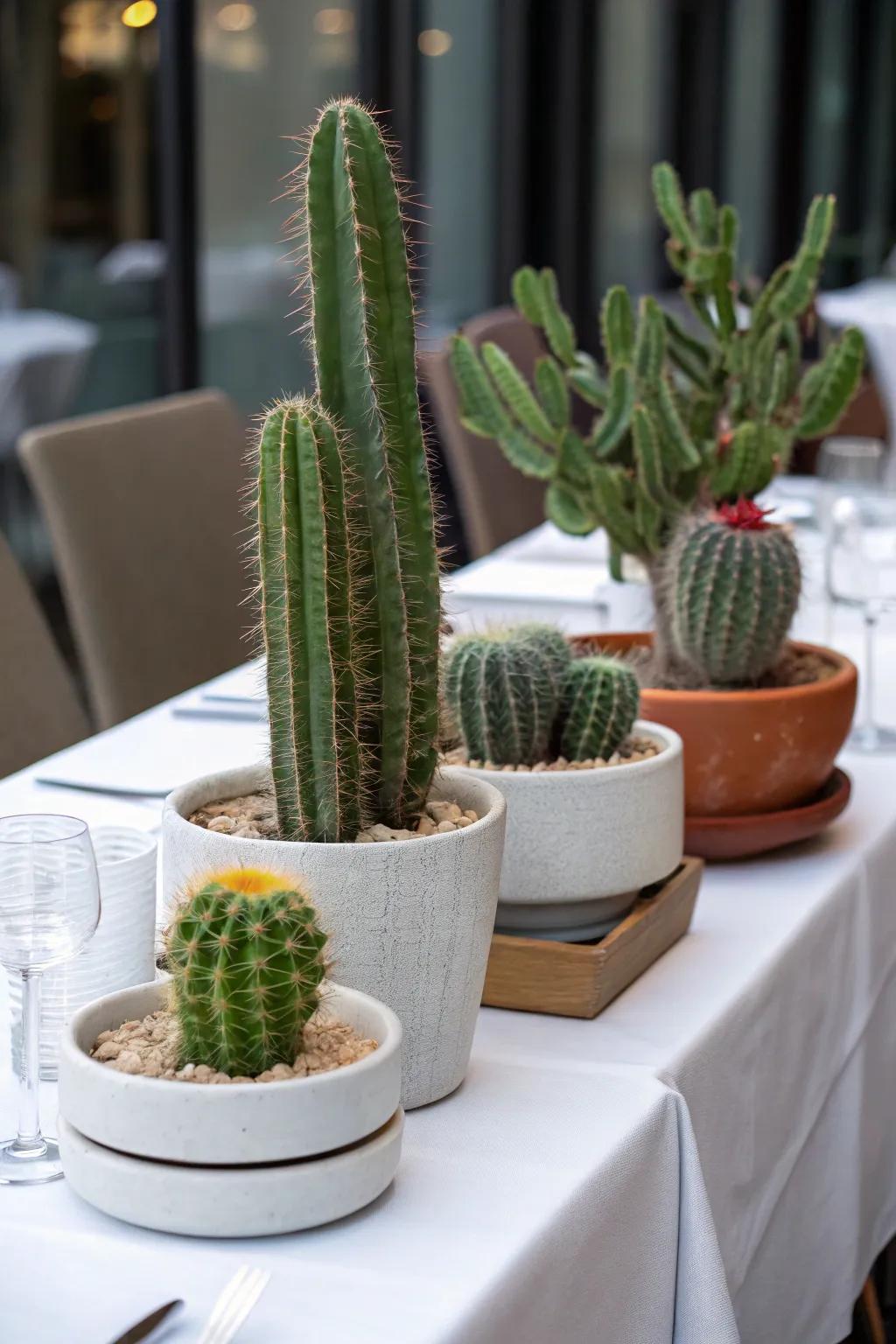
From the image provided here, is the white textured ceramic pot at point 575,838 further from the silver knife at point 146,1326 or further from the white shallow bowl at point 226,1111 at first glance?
the silver knife at point 146,1326

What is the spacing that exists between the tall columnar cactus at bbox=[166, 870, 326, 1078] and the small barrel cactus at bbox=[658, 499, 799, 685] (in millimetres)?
541

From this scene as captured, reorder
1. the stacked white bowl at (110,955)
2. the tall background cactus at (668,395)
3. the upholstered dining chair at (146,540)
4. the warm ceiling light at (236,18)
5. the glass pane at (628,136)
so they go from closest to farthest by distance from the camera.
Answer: the stacked white bowl at (110,955) < the tall background cactus at (668,395) < the upholstered dining chair at (146,540) < the warm ceiling light at (236,18) < the glass pane at (628,136)

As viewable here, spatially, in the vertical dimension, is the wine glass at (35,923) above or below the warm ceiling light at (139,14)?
below

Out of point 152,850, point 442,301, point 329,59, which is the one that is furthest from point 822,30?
point 152,850

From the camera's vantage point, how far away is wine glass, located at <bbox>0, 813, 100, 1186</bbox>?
29.4 inches

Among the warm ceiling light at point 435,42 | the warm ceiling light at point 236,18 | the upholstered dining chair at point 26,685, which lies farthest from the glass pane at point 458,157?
the upholstered dining chair at point 26,685

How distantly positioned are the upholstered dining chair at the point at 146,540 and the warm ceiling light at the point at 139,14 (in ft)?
4.70

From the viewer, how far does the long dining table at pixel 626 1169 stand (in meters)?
0.68

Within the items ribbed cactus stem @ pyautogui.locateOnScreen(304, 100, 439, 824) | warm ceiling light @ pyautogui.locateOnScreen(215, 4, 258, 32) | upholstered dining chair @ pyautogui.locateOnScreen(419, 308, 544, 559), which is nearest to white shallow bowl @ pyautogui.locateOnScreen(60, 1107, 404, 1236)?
ribbed cactus stem @ pyautogui.locateOnScreen(304, 100, 439, 824)

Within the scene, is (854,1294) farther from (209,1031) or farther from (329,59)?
(329,59)

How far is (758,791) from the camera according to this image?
1185 mm

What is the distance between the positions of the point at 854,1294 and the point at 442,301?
425 cm

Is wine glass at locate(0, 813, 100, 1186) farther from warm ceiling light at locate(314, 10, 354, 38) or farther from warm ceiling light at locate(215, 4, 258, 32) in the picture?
warm ceiling light at locate(314, 10, 354, 38)

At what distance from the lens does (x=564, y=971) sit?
94 cm
